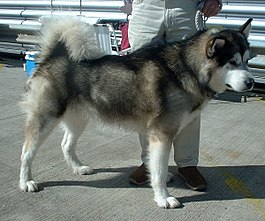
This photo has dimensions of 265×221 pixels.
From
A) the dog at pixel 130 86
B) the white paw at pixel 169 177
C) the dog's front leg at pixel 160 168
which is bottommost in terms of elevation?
the white paw at pixel 169 177

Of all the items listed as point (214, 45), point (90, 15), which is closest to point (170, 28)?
point (214, 45)

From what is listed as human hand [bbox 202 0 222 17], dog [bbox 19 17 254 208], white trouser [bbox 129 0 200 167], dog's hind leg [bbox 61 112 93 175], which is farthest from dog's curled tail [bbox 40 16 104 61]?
human hand [bbox 202 0 222 17]

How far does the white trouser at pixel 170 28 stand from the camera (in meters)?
3.21

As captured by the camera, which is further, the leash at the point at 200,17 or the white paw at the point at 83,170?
the white paw at the point at 83,170

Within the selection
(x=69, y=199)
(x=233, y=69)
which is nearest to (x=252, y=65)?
(x=233, y=69)

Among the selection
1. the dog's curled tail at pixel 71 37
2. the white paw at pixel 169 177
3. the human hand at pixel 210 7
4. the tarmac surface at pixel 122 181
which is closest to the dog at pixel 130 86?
the dog's curled tail at pixel 71 37

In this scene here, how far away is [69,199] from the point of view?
3141mm

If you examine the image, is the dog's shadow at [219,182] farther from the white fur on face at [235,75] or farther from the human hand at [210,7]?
the human hand at [210,7]

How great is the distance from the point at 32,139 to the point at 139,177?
102cm

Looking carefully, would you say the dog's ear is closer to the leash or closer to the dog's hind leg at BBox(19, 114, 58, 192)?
the leash

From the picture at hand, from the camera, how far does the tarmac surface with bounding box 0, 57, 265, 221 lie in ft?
9.71

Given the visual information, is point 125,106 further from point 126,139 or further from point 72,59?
point 126,139

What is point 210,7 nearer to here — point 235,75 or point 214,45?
point 214,45

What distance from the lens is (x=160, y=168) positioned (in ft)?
9.89
